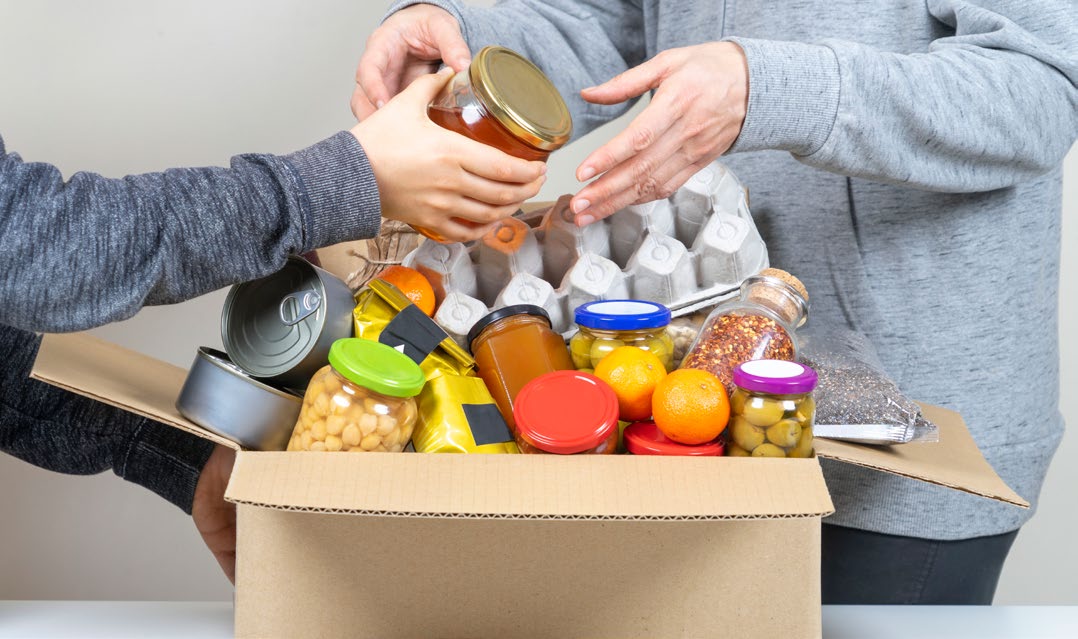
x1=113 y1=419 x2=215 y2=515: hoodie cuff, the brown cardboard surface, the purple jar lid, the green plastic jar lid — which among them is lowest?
x1=113 y1=419 x2=215 y2=515: hoodie cuff

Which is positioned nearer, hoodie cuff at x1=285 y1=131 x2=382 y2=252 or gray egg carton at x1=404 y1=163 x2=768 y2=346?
hoodie cuff at x1=285 y1=131 x2=382 y2=252

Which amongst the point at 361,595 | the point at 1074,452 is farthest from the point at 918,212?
the point at 1074,452

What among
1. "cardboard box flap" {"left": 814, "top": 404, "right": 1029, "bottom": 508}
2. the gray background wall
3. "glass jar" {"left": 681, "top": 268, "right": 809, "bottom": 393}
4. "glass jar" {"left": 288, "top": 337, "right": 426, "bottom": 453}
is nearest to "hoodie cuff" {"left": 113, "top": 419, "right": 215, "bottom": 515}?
"glass jar" {"left": 288, "top": 337, "right": 426, "bottom": 453}

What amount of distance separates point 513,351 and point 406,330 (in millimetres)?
93

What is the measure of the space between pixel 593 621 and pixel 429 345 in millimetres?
261

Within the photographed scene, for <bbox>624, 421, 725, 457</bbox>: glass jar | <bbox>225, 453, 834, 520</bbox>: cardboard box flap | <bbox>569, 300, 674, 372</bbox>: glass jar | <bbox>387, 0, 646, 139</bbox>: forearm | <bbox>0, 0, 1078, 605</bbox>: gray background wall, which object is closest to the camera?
<bbox>225, 453, 834, 520</bbox>: cardboard box flap

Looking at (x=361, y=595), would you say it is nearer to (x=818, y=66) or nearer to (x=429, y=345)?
(x=429, y=345)

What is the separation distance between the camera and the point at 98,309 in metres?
0.63

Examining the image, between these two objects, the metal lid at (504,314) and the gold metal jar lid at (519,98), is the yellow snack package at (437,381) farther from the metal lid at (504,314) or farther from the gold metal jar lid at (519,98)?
the gold metal jar lid at (519,98)

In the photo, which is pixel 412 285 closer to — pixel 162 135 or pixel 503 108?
pixel 503 108

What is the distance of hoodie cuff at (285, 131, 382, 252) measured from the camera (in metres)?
0.67

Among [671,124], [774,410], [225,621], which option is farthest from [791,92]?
[225,621]

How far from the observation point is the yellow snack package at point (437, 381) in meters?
0.69

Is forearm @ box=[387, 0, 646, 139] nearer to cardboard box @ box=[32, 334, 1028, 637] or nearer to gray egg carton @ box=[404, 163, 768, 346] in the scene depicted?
gray egg carton @ box=[404, 163, 768, 346]
